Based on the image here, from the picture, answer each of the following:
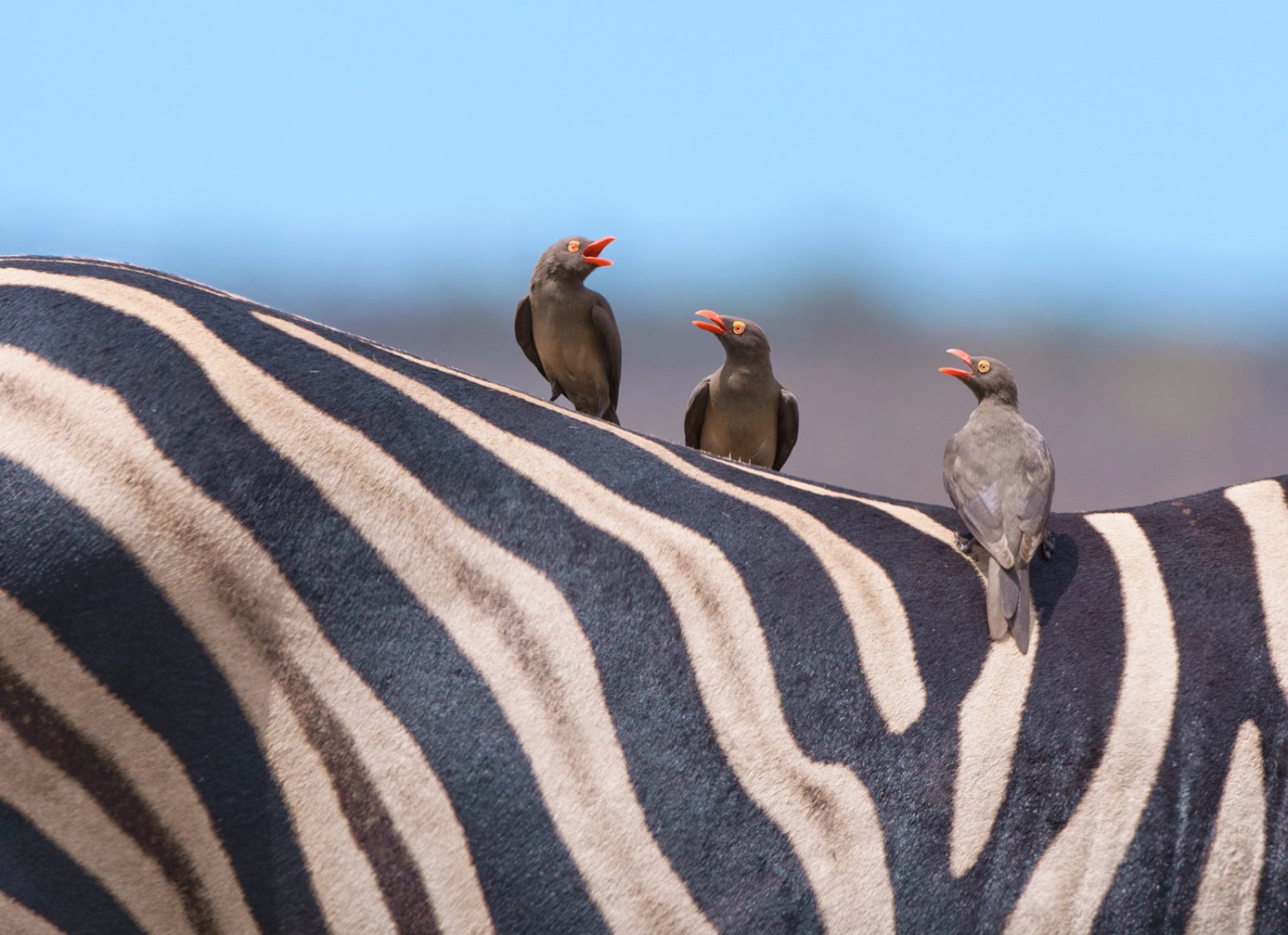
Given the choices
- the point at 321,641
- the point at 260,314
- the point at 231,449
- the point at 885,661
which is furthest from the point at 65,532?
the point at 885,661

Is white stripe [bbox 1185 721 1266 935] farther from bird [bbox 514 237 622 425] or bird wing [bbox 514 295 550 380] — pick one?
bird wing [bbox 514 295 550 380]

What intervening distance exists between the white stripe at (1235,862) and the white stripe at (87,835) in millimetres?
1713

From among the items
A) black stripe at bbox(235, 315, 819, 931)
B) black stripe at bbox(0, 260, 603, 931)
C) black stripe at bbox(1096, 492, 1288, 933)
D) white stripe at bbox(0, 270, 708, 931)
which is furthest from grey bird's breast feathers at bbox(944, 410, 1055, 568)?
black stripe at bbox(0, 260, 603, 931)

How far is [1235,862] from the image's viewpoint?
229 cm

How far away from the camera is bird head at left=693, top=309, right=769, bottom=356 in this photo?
4672 millimetres

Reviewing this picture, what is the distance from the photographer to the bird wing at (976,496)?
2504mm

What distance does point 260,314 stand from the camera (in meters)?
2.68

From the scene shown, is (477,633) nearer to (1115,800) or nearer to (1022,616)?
(1022,616)

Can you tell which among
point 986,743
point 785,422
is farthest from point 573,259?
point 986,743

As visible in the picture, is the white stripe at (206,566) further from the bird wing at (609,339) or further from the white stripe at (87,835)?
A: the bird wing at (609,339)

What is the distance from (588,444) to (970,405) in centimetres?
1825

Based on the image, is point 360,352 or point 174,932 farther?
point 360,352

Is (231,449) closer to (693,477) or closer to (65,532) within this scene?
(65,532)

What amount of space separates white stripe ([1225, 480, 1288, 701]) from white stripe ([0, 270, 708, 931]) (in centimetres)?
116
